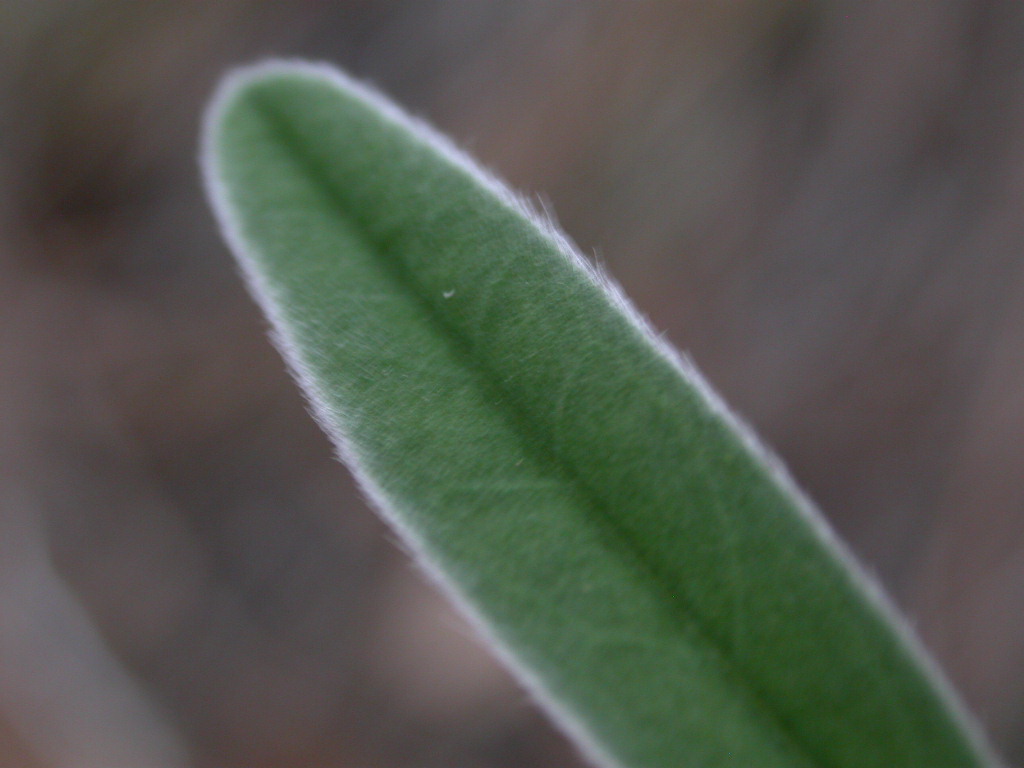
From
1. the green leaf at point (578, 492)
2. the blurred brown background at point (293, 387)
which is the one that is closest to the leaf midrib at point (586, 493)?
the green leaf at point (578, 492)

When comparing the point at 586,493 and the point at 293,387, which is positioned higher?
the point at 293,387

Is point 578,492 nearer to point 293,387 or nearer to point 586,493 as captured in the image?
point 586,493

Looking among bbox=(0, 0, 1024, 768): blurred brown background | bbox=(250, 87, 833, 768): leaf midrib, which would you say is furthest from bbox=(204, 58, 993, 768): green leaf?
bbox=(0, 0, 1024, 768): blurred brown background

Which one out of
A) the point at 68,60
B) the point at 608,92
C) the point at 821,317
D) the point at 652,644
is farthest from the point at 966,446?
the point at 68,60

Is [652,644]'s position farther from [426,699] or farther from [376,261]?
[426,699]

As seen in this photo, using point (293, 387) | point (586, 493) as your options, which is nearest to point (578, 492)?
point (586, 493)

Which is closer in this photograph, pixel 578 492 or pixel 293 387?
pixel 578 492
